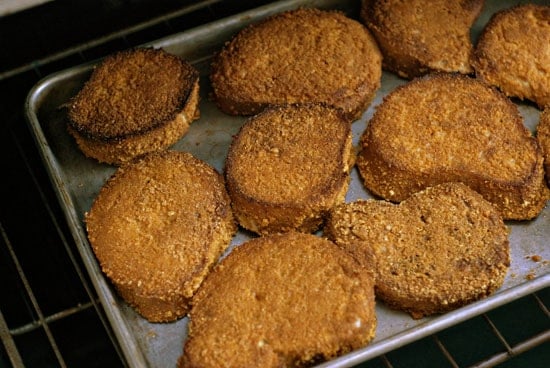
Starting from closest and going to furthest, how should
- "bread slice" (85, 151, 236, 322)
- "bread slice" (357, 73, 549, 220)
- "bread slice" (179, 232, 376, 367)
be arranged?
"bread slice" (179, 232, 376, 367)
"bread slice" (85, 151, 236, 322)
"bread slice" (357, 73, 549, 220)

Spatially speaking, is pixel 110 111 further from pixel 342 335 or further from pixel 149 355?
pixel 342 335

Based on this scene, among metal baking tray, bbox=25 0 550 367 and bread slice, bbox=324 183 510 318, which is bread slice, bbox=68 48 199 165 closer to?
metal baking tray, bbox=25 0 550 367

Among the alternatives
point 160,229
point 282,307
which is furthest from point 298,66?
point 282,307

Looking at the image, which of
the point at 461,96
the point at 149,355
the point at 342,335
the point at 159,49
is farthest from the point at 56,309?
the point at 461,96

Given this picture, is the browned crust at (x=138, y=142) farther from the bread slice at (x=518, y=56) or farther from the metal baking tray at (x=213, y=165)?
the bread slice at (x=518, y=56)

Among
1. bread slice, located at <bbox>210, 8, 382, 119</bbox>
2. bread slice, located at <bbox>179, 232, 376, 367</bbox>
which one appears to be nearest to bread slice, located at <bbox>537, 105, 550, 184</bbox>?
bread slice, located at <bbox>210, 8, 382, 119</bbox>
